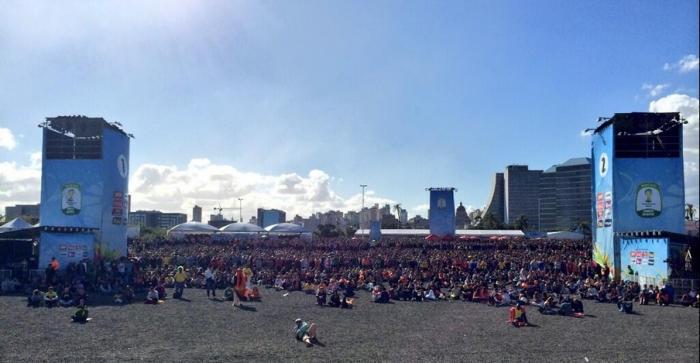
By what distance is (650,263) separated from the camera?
92.0 feet

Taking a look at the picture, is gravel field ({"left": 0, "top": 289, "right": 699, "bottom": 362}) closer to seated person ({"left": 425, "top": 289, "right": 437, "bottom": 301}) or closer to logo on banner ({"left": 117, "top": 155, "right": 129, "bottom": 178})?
seated person ({"left": 425, "top": 289, "right": 437, "bottom": 301})

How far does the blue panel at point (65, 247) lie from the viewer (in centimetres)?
3042

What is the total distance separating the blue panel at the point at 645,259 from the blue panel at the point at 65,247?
97.8 ft

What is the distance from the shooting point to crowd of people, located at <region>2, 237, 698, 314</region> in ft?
78.2

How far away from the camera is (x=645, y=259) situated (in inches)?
1126

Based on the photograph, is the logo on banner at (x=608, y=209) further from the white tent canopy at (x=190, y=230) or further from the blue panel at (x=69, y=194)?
the white tent canopy at (x=190, y=230)

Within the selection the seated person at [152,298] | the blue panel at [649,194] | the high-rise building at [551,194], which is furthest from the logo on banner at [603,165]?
the high-rise building at [551,194]

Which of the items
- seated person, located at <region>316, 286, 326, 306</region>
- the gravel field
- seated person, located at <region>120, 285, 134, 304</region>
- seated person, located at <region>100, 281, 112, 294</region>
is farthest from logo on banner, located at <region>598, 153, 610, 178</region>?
seated person, located at <region>100, 281, 112, 294</region>

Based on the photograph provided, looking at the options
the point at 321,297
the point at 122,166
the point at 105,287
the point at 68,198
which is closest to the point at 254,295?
the point at 321,297

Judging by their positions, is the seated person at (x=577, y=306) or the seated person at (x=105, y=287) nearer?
the seated person at (x=577, y=306)

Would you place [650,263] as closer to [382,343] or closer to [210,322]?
[382,343]

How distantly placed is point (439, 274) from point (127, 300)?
1555 centimetres

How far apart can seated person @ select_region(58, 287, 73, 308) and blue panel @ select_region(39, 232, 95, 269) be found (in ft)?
29.6

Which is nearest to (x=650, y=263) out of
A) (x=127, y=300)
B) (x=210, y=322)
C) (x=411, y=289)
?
(x=411, y=289)
